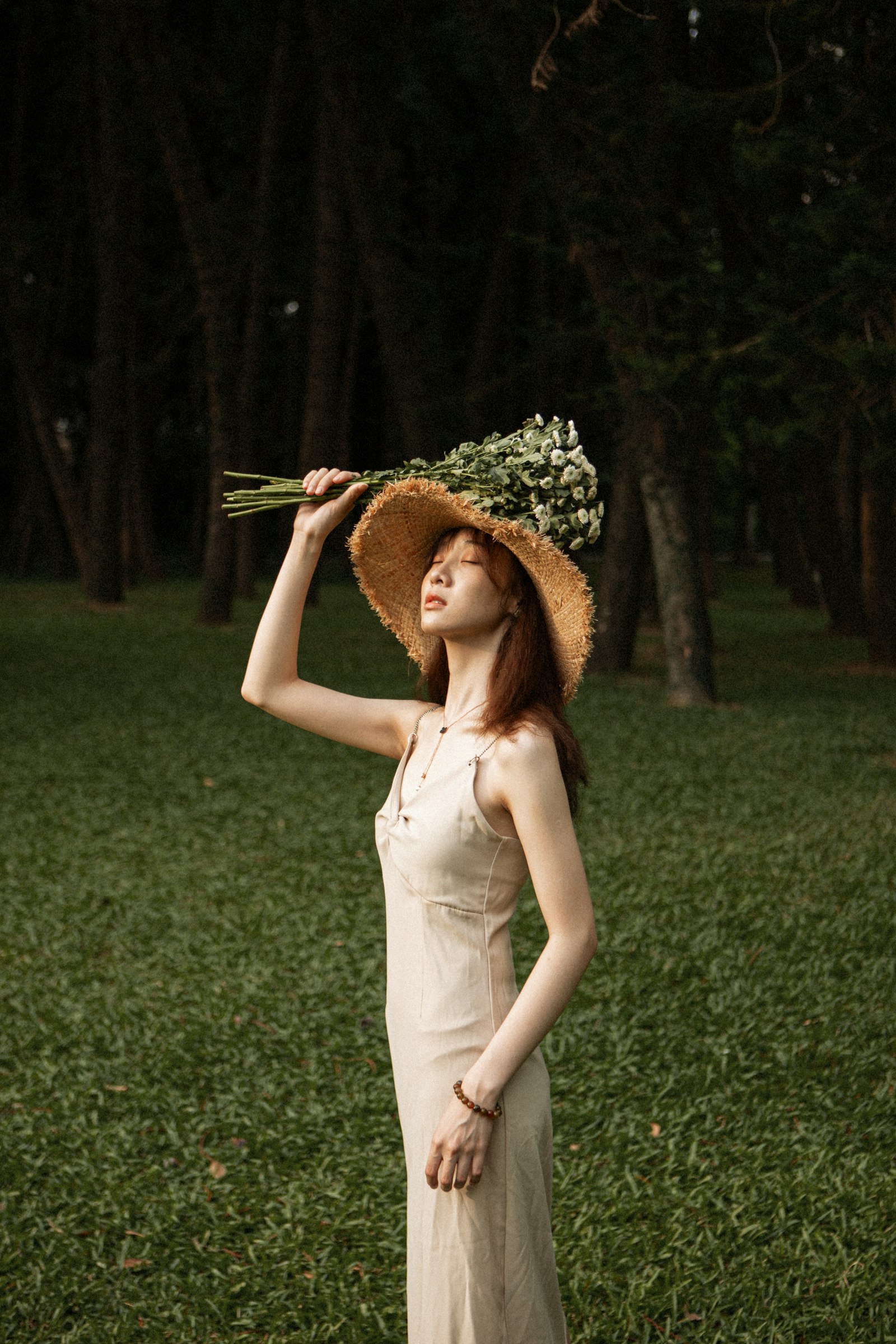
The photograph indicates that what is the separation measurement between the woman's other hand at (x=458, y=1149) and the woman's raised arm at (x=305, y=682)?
70 cm

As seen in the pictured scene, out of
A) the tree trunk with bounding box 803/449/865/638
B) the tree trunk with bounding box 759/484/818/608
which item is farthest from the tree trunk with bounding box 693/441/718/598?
the tree trunk with bounding box 803/449/865/638

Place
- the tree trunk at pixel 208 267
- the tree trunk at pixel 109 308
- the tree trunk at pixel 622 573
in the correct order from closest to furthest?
the tree trunk at pixel 622 573, the tree trunk at pixel 208 267, the tree trunk at pixel 109 308

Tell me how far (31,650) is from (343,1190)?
12926 mm

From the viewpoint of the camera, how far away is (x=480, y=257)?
23.5 metres

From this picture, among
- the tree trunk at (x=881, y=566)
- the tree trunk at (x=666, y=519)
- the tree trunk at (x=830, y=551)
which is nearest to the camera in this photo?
→ the tree trunk at (x=666, y=519)

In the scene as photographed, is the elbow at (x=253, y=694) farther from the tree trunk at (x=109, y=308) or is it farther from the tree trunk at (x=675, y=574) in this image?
the tree trunk at (x=109, y=308)

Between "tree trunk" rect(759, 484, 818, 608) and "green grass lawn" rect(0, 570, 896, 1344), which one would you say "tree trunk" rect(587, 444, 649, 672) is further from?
"tree trunk" rect(759, 484, 818, 608)

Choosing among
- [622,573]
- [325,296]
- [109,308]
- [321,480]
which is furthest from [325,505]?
[109,308]

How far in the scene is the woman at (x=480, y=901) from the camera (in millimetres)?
2045

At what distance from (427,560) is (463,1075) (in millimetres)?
992

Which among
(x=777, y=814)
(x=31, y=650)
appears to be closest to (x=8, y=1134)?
(x=777, y=814)

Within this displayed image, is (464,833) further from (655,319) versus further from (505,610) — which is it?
(655,319)

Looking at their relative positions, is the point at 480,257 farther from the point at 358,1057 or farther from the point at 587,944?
the point at 587,944

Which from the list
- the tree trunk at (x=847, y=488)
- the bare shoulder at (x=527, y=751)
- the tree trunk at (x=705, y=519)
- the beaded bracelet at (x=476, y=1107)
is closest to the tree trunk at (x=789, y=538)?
the tree trunk at (x=847, y=488)
